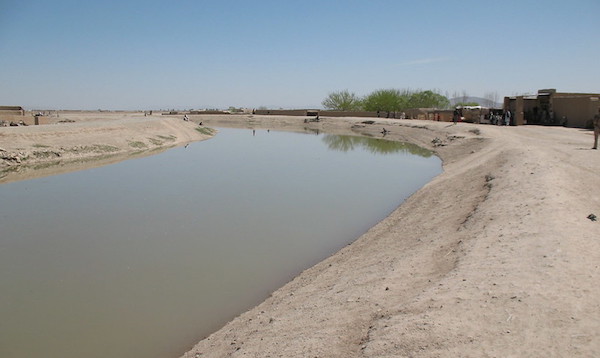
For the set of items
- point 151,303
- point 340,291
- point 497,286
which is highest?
point 497,286

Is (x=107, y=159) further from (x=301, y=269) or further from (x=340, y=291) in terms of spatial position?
(x=340, y=291)

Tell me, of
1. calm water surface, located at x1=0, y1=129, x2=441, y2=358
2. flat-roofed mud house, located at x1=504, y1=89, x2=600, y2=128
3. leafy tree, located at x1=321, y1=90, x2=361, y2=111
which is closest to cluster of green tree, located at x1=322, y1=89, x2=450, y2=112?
leafy tree, located at x1=321, y1=90, x2=361, y2=111

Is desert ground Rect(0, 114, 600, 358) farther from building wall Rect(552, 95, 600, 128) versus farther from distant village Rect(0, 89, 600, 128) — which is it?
distant village Rect(0, 89, 600, 128)

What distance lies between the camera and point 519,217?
6.70m

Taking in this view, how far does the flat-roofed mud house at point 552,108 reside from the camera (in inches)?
961

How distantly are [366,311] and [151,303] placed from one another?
139 inches

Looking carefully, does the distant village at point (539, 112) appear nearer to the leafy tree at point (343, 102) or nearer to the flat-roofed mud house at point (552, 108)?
the flat-roofed mud house at point (552, 108)

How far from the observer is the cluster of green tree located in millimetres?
58597

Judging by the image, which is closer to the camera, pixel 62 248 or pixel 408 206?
pixel 62 248

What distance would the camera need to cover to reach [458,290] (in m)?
4.40

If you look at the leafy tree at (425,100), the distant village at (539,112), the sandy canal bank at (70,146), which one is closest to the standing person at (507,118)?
the distant village at (539,112)

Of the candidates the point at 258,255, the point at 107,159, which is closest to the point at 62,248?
the point at 258,255

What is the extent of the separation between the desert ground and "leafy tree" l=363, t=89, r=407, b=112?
4895 cm

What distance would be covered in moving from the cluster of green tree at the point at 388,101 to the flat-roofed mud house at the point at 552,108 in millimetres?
28680
